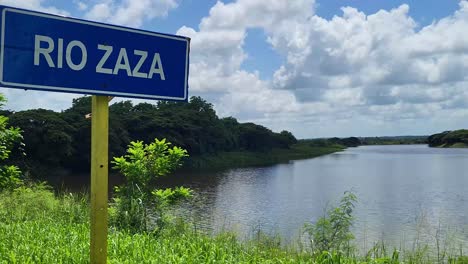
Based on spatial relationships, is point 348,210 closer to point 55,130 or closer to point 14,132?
point 14,132

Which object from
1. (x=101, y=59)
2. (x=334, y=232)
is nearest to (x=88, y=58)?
(x=101, y=59)

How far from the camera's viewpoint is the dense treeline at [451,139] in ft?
336

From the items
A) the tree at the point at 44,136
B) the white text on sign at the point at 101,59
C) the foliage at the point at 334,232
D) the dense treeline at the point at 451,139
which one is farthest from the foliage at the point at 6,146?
the dense treeline at the point at 451,139

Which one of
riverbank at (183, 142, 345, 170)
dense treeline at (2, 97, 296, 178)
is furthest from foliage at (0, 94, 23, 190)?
riverbank at (183, 142, 345, 170)

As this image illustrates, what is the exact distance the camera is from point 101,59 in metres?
2.24

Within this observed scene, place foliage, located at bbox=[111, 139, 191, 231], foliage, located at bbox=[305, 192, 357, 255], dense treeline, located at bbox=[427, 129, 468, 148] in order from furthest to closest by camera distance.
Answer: dense treeline, located at bbox=[427, 129, 468, 148]
foliage, located at bbox=[111, 139, 191, 231]
foliage, located at bbox=[305, 192, 357, 255]

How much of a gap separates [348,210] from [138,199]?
3119mm

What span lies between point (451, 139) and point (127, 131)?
8890 centimetres

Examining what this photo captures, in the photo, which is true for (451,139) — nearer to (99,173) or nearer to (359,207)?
(359,207)

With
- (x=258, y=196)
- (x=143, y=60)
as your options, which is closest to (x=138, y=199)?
(x=143, y=60)

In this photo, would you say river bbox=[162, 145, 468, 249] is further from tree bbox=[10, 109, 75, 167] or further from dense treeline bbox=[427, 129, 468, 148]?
dense treeline bbox=[427, 129, 468, 148]

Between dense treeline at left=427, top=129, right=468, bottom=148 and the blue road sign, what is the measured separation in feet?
368

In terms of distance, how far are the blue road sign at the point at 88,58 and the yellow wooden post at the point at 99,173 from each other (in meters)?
0.13

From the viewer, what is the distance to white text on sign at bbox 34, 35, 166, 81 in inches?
82.0
